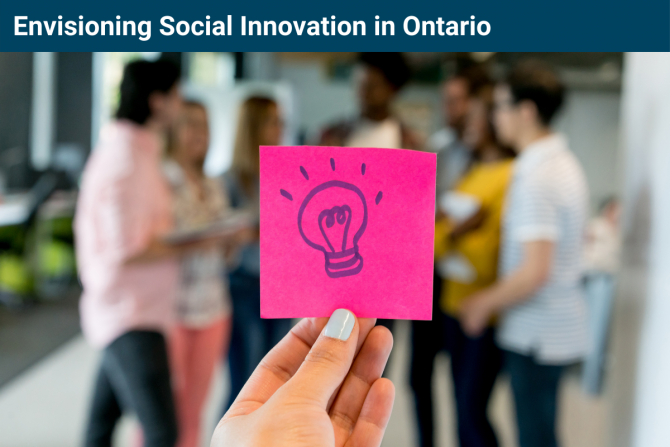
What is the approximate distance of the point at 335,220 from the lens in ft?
2.23

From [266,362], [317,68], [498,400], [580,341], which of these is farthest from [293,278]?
[317,68]

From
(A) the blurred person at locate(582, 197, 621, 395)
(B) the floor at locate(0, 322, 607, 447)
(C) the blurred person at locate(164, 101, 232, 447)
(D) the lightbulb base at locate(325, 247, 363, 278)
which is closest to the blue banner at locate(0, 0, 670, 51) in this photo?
(C) the blurred person at locate(164, 101, 232, 447)

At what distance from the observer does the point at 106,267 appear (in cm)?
160

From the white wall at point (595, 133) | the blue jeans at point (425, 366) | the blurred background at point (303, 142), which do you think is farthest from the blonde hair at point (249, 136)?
the white wall at point (595, 133)

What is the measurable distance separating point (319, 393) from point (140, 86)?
139 centimetres

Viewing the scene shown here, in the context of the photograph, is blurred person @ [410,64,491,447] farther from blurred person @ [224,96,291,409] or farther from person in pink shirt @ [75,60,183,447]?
person in pink shirt @ [75,60,183,447]

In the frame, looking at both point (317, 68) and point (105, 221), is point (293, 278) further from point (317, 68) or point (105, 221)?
point (317, 68)

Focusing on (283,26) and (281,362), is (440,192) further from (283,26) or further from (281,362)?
(281,362)

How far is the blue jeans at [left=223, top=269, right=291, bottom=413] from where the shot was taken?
2.36 m

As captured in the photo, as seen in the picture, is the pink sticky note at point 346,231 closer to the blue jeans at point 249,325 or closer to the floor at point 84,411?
the blue jeans at point 249,325

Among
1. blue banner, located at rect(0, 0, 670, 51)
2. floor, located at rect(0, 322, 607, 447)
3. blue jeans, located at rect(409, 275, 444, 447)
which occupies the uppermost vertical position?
blue banner, located at rect(0, 0, 670, 51)

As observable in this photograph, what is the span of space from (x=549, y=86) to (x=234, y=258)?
1.43m

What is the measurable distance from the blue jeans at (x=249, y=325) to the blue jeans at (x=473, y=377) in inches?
29.5

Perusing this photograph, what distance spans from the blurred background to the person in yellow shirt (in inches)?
15.3
